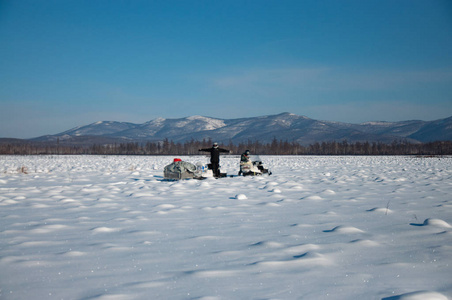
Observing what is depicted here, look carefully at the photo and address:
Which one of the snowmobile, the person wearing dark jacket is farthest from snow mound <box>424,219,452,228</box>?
the snowmobile

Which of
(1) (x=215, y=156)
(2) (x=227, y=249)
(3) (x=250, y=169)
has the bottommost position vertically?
(2) (x=227, y=249)

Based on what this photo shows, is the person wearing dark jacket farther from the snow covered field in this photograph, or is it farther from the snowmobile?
the snow covered field

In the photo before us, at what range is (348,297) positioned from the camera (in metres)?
3.62

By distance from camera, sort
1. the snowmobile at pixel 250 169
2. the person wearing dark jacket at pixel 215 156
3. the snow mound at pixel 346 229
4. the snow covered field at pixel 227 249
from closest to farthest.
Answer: the snow covered field at pixel 227 249 < the snow mound at pixel 346 229 < the person wearing dark jacket at pixel 215 156 < the snowmobile at pixel 250 169

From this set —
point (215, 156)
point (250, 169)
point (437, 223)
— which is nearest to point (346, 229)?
point (437, 223)

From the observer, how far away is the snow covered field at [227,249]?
3895mm

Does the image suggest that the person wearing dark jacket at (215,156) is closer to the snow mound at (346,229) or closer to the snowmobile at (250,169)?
the snowmobile at (250,169)

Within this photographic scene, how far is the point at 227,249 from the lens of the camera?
17.8ft

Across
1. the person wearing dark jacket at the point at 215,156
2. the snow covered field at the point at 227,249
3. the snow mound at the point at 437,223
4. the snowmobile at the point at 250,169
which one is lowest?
the snow covered field at the point at 227,249

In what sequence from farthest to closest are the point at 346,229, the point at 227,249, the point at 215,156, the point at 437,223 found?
the point at 215,156 → the point at 437,223 → the point at 346,229 → the point at 227,249

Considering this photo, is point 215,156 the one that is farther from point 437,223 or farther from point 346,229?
point 437,223

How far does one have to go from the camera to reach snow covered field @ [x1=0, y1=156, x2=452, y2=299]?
12.8 ft

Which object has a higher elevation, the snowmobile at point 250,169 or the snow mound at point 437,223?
the snowmobile at point 250,169

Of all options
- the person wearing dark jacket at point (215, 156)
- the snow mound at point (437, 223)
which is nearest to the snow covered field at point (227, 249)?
the snow mound at point (437, 223)
